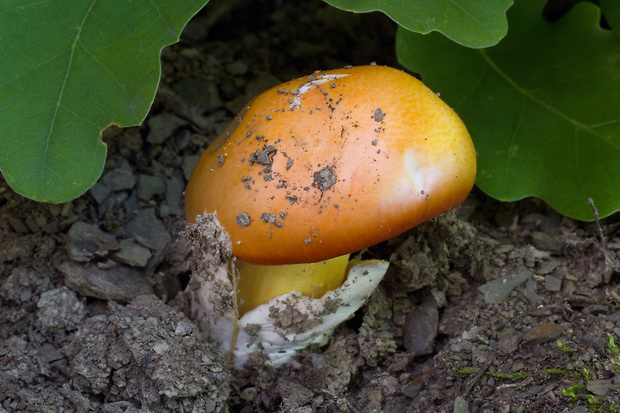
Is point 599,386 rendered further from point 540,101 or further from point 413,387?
point 540,101

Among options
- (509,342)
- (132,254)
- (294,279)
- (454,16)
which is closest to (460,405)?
(509,342)

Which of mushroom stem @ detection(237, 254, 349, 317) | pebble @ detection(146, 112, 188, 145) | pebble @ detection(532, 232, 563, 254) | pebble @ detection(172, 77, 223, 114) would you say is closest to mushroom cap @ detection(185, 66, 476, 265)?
mushroom stem @ detection(237, 254, 349, 317)

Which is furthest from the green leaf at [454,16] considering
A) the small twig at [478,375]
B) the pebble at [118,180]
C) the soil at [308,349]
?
the pebble at [118,180]

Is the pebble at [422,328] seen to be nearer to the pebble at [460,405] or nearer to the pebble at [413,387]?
the pebble at [413,387]

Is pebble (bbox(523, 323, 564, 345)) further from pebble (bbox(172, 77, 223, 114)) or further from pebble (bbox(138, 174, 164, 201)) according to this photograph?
pebble (bbox(172, 77, 223, 114))

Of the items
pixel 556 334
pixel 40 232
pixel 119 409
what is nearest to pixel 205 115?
pixel 40 232
